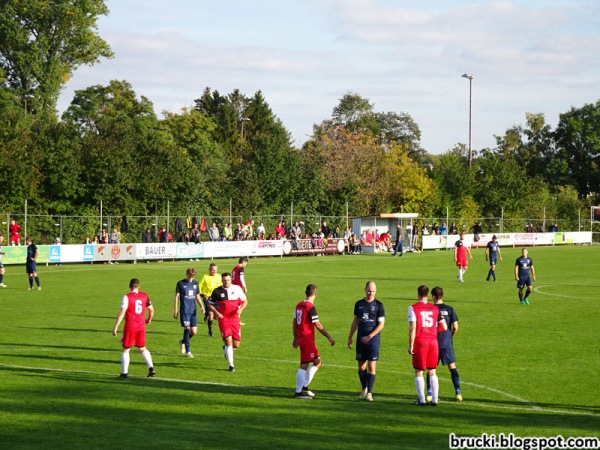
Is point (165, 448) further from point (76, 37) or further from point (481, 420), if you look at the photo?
point (76, 37)

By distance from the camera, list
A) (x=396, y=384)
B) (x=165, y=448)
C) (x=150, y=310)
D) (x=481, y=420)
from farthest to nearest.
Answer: (x=150, y=310) < (x=396, y=384) < (x=481, y=420) < (x=165, y=448)

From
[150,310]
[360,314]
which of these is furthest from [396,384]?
[150,310]

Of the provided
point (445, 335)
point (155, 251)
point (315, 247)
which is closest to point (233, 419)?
point (445, 335)

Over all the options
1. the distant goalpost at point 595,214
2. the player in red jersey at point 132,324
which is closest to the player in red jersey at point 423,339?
the player in red jersey at point 132,324

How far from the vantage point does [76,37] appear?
7262cm

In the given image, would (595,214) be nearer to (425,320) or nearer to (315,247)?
(315,247)

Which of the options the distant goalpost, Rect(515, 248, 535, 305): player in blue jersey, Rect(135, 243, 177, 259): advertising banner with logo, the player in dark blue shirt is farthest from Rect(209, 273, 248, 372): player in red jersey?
the distant goalpost

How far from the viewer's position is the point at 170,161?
6322 centimetres

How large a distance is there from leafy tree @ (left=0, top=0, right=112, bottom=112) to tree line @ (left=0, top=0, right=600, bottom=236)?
10 cm

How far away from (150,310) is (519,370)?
25.1 ft

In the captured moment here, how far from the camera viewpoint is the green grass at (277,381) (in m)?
12.3

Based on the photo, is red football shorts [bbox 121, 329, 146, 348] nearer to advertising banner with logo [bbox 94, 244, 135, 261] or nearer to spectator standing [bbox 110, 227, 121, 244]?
advertising banner with logo [bbox 94, 244, 135, 261]

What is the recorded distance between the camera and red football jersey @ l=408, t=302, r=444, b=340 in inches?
546

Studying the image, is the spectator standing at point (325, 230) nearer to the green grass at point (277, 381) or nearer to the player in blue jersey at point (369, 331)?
the green grass at point (277, 381)
